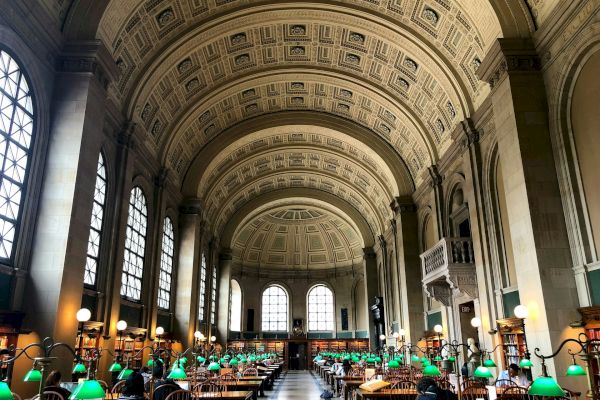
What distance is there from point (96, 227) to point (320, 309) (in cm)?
2908

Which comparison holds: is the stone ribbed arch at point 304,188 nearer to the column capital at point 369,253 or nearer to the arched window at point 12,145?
the column capital at point 369,253

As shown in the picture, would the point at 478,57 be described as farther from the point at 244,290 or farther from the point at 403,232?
the point at 244,290

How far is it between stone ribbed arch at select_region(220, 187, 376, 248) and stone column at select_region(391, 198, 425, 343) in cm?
863

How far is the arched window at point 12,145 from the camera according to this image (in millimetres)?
9609

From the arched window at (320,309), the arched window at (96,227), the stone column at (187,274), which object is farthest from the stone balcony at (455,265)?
the arched window at (320,309)

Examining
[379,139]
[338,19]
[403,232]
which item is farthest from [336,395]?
[338,19]

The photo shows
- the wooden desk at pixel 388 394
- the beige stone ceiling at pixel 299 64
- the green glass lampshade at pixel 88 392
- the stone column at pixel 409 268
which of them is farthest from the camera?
the stone column at pixel 409 268

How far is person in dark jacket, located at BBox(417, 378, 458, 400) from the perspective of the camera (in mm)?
6094

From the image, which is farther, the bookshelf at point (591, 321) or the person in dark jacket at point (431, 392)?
the bookshelf at point (591, 321)

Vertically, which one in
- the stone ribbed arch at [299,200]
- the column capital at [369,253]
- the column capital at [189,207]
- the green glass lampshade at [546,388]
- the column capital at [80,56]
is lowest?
the green glass lampshade at [546,388]

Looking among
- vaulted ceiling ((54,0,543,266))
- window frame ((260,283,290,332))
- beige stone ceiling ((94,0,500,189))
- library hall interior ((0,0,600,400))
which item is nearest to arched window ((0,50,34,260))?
library hall interior ((0,0,600,400))

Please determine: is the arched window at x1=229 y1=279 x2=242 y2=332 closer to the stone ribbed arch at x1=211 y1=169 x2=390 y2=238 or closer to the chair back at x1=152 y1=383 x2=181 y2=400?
the stone ribbed arch at x1=211 y1=169 x2=390 y2=238

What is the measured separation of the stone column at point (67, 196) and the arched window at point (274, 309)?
1182 inches

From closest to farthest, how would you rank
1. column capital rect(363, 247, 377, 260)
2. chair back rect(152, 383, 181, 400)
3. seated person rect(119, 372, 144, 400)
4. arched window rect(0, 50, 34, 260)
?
seated person rect(119, 372, 144, 400)
chair back rect(152, 383, 181, 400)
arched window rect(0, 50, 34, 260)
column capital rect(363, 247, 377, 260)
